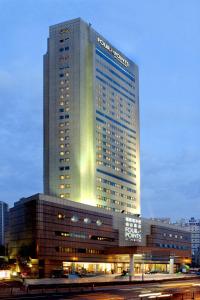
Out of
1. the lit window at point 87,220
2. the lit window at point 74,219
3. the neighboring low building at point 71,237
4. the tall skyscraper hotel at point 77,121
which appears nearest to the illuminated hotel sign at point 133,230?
the neighboring low building at point 71,237

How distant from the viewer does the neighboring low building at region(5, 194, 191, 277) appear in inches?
5113

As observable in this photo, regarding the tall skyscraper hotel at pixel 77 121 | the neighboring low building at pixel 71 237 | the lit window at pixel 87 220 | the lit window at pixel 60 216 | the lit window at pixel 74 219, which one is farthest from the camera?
the tall skyscraper hotel at pixel 77 121

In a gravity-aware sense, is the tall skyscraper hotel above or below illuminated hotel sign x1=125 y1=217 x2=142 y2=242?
above

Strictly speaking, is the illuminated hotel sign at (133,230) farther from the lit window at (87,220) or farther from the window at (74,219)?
the window at (74,219)

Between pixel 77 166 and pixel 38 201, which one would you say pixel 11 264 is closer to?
pixel 38 201

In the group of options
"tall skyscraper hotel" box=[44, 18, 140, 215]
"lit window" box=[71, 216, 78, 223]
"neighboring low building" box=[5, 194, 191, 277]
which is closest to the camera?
"neighboring low building" box=[5, 194, 191, 277]

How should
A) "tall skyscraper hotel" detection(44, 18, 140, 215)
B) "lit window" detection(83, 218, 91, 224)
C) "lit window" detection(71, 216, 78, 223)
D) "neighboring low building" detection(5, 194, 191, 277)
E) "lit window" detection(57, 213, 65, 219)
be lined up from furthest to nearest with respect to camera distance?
"tall skyscraper hotel" detection(44, 18, 140, 215) < "lit window" detection(83, 218, 91, 224) < "lit window" detection(71, 216, 78, 223) < "lit window" detection(57, 213, 65, 219) < "neighboring low building" detection(5, 194, 191, 277)

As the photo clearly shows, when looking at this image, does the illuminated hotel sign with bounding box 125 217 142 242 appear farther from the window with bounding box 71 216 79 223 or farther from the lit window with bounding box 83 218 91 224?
the window with bounding box 71 216 79 223

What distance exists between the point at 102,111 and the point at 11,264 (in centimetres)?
7393

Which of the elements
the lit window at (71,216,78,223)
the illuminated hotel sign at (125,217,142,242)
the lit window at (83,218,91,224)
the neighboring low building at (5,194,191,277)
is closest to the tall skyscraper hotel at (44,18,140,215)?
the illuminated hotel sign at (125,217,142,242)

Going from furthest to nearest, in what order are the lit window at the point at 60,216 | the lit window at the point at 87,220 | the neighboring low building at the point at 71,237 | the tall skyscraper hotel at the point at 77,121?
the tall skyscraper hotel at the point at 77,121, the lit window at the point at 87,220, the lit window at the point at 60,216, the neighboring low building at the point at 71,237

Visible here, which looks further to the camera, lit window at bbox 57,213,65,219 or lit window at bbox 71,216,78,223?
lit window at bbox 71,216,78,223

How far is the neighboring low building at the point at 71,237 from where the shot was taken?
130m

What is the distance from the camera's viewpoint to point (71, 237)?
141250mm
